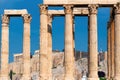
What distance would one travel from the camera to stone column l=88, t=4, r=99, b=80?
9062 cm

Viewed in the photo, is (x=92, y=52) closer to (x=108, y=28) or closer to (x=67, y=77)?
(x=67, y=77)

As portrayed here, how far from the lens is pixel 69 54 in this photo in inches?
3666

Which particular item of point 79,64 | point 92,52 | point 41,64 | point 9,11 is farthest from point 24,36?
point 79,64

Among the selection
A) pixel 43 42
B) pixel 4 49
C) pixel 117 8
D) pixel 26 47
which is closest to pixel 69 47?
pixel 43 42

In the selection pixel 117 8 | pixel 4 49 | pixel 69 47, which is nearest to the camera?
pixel 117 8

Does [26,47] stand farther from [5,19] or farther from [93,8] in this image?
[93,8]

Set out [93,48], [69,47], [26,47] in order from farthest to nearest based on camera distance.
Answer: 1. [26,47]
2. [69,47]
3. [93,48]

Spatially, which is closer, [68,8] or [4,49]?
[68,8]

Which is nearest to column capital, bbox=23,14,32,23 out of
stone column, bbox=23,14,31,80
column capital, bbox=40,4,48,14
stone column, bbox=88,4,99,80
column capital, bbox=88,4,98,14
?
stone column, bbox=23,14,31,80

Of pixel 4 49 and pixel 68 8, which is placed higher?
pixel 68 8

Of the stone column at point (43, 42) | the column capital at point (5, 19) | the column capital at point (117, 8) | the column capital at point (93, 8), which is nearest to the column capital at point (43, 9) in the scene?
the stone column at point (43, 42)

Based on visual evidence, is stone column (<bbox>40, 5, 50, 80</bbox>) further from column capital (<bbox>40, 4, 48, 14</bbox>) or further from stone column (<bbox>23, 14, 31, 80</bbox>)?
stone column (<bbox>23, 14, 31, 80</bbox>)

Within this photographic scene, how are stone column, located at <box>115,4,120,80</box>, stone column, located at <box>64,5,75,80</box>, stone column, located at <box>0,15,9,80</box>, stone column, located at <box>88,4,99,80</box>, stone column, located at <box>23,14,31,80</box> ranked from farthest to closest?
stone column, located at <box>0,15,9,80</box>, stone column, located at <box>23,14,31,80</box>, stone column, located at <box>64,5,75,80</box>, stone column, located at <box>88,4,99,80</box>, stone column, located at <box>115,4,120,80</box>

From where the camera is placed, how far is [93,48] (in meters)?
91.5
